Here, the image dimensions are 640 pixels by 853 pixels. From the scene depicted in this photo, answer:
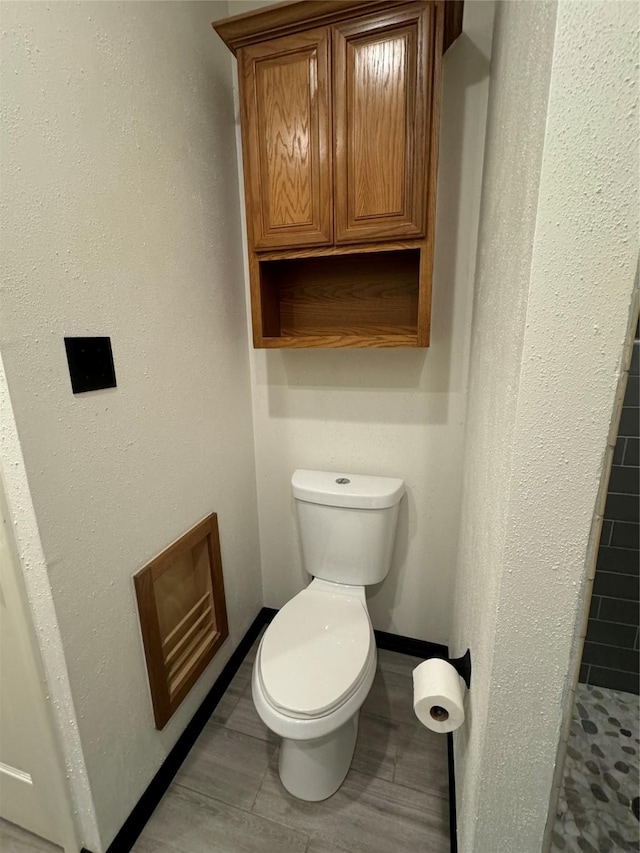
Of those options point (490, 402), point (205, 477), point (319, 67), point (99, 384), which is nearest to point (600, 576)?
point (490, 402)

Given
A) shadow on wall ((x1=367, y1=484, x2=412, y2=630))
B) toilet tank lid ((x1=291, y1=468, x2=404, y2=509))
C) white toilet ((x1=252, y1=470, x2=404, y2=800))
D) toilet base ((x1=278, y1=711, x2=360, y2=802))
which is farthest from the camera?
shadow on wall ((x1=367, y1=484, x2=412, y2=630))

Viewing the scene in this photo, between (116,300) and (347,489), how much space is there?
0.93 meters

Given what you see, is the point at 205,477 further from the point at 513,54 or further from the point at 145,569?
the point at 513,54

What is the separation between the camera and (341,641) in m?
1.13

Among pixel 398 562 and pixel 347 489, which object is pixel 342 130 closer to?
pixel 347 489

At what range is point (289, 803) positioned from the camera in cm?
109

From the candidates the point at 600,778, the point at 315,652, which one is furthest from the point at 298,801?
the point at 600,778

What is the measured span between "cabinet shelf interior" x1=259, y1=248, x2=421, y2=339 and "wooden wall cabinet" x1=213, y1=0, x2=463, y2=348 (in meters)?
0.06

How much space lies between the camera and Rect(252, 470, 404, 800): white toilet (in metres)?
0.97

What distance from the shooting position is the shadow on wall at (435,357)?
45.0 inches

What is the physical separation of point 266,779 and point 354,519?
2.79 feet

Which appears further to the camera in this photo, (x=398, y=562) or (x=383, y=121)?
(x=398, y=562)

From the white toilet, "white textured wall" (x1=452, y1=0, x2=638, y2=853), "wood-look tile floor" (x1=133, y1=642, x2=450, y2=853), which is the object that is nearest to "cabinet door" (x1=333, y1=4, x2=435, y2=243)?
"white textured wall" (x1=452, y1=0, x2=638, y2=853)

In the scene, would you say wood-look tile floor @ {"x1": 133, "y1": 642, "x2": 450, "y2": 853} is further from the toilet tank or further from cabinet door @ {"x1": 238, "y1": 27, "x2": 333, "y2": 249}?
cabinet door @ {"x1": 238, "y1": 27, "x2": 333, "y2": 249}
